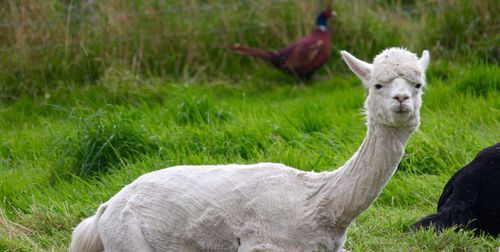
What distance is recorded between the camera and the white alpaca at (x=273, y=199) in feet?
13.2

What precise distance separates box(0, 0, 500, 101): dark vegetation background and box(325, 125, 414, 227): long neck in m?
4.78

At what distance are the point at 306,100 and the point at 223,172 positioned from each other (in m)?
4.09

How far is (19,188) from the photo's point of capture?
639 centimetres

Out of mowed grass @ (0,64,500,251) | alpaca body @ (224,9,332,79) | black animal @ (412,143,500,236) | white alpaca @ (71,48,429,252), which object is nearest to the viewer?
white alpaca @ (71,48,429,252)

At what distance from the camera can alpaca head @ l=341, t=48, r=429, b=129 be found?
387 cm

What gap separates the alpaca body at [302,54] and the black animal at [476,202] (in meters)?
4.19

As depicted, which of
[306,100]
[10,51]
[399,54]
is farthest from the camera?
[10,51]

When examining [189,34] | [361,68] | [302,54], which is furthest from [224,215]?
[189,34]

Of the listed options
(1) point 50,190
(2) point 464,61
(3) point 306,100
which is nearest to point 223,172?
(1) point 50,190

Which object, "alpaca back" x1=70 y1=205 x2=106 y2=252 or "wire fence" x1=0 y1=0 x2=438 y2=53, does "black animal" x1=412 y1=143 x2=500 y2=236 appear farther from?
"wire fence" x1=0 y1=0 x2=438 y2=53

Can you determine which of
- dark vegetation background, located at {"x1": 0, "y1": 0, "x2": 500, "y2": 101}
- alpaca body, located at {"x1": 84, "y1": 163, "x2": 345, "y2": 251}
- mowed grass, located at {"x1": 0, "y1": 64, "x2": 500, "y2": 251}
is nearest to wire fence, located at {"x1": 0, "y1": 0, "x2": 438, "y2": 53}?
dark vegetation background, located at {"x1": 0, "y1": 0, "x2": 500, "y2": 101}

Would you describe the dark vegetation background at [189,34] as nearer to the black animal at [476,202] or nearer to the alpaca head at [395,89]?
the black animal at [476,202]

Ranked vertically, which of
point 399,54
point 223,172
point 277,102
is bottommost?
point 277,102

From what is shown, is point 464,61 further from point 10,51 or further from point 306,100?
point 10,51
